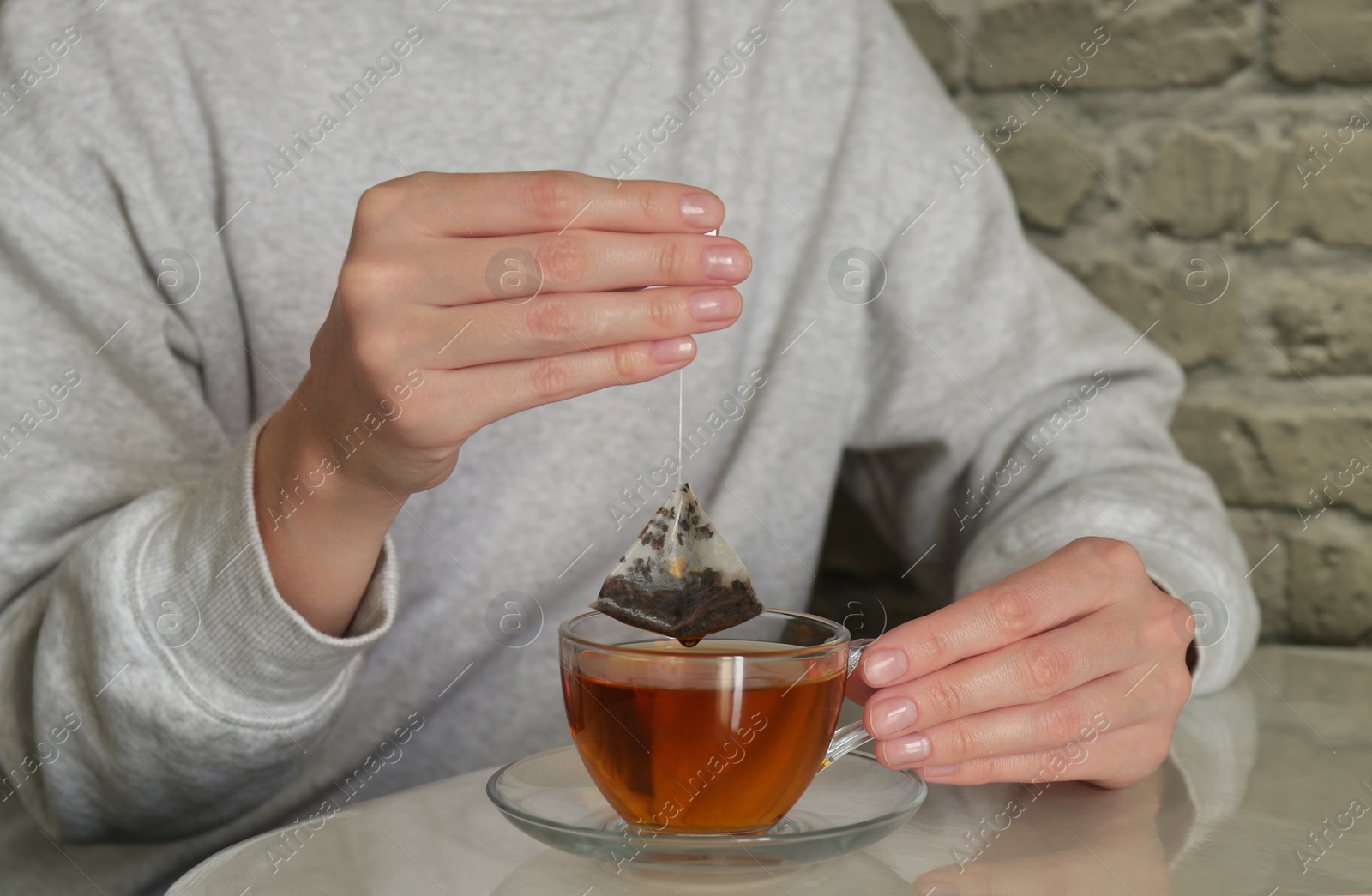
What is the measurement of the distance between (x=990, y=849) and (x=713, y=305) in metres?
0.35

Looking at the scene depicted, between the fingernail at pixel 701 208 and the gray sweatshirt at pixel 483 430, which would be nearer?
the fingernail at pixel 701 208

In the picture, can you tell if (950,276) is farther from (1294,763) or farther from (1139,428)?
(1294,763)

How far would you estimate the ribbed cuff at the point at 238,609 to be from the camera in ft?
2.48

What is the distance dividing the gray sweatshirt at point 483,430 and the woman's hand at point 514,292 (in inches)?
7.5

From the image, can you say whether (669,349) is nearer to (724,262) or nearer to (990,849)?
(724,262)

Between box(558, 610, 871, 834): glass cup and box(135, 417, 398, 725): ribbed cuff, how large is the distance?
0.24 metres

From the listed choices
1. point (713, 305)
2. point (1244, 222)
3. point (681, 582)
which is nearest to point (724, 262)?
point (713, 305)

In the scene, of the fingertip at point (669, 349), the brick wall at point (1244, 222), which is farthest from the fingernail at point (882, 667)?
the brick wall at point (1244, 222)

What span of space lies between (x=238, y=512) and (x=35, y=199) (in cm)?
40

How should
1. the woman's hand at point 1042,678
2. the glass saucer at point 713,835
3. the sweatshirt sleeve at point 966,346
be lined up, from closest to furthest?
the glass saucer at point 713,835
the woman's hand at point 1042,678
the sweatshirt sleeve at point 966,346

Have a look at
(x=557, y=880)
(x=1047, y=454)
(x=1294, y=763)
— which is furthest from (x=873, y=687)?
(x=1047, y=454)

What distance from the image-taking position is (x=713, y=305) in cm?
62

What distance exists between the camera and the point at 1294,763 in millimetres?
803

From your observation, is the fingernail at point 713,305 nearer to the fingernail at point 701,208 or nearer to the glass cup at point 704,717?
the fingernail at point 701,208
